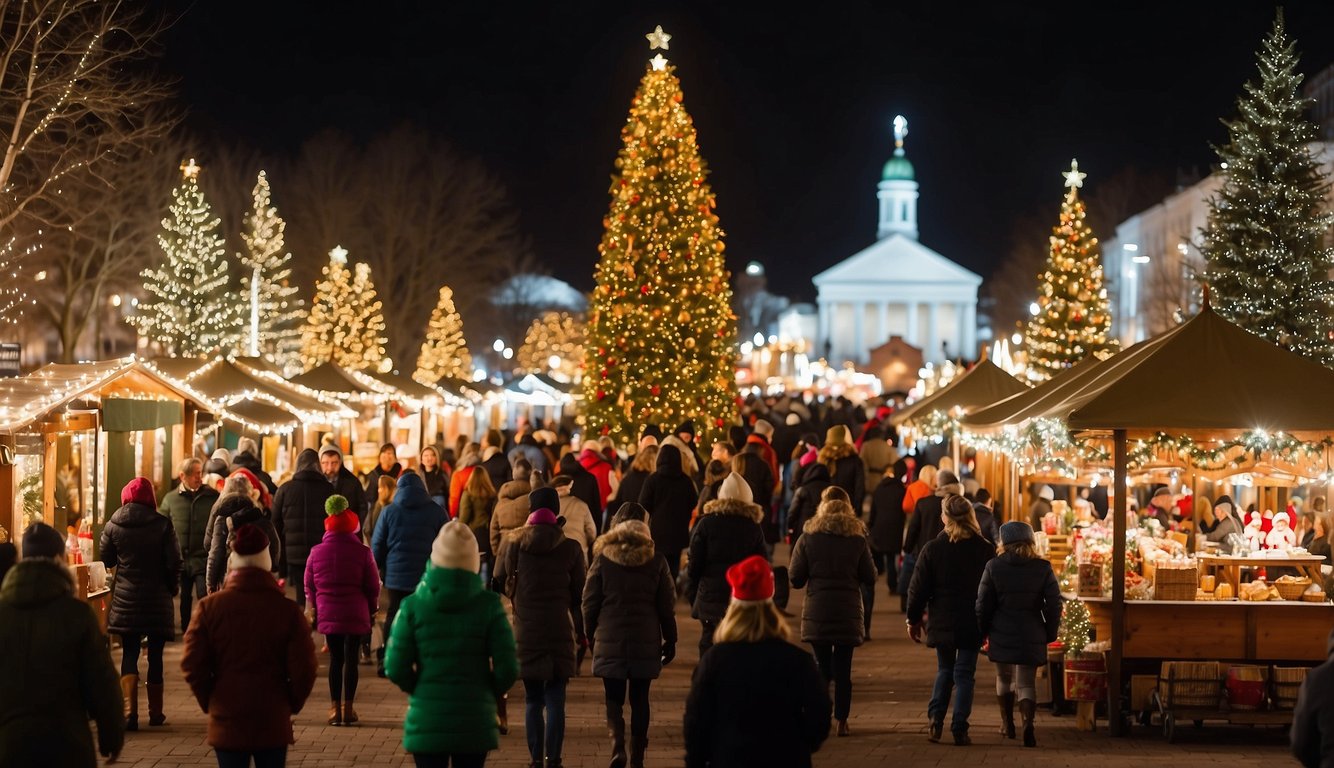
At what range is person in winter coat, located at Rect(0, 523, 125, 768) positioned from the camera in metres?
6.05

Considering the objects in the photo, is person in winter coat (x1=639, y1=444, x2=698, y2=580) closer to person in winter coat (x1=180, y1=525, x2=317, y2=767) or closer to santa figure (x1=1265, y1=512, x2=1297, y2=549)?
santa figure (x1=1265, y1=512, x2=1297, y2=549)

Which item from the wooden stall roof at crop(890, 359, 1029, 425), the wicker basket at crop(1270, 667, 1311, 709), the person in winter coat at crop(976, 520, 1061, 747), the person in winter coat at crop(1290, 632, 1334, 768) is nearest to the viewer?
the person in winter coat at crop(1290, 632, 1334, 768)

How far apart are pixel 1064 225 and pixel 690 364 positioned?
1453 centimetres

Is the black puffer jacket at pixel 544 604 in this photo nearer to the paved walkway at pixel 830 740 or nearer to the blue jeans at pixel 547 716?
the blue jeans at pixel 547 716

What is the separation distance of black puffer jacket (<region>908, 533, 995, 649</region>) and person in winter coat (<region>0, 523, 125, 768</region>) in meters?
5.57

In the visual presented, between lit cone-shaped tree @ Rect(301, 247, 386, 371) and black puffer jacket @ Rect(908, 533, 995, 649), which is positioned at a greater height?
lit cone-shaped tree @ Rect(301, 247, 386, 371)

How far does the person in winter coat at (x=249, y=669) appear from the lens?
696cm

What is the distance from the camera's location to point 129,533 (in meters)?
10.6

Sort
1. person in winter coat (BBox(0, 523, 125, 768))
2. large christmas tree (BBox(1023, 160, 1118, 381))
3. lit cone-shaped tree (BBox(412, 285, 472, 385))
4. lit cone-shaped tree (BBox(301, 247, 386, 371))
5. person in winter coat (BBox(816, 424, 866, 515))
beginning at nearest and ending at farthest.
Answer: person in winter coat (BBox(0, 523, 125, 768))
person in winter coat (BBox(816, 424, 866, 515))
large christmas tree (BBox(1023, 160, 1118, 381))
lit cone-shaped tree (BBox(301, 247, 386, 371))
lit cone-shaped tree (BBox(412, 285, 472, 385))

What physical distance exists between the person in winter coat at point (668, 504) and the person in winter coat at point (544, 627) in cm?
465

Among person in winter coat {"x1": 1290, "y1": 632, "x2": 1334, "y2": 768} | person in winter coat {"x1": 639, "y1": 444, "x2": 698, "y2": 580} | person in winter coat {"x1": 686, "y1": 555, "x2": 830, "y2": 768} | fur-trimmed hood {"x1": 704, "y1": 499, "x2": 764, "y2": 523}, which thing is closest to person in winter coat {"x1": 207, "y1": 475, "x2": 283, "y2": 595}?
fur-trimmed hood {"x1": 704, "y1": 499, "x2": 764, "y2": 523}

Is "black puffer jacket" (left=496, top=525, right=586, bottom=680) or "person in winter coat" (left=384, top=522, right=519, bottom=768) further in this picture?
"black puffer jacket" (left=496, top=525, right=586, bottom=680)

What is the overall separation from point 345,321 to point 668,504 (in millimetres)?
36424

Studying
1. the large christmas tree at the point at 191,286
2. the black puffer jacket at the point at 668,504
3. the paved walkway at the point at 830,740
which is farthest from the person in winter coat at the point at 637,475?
the large christmas tree at the point at 191,286
